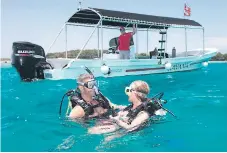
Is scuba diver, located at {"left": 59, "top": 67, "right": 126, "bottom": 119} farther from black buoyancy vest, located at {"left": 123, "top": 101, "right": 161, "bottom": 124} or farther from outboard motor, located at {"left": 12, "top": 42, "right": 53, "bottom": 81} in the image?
outboard motor, located at {"left": 12, "top": 42, "right": 53, "bottom": 81}

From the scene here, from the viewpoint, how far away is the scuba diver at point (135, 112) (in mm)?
4809

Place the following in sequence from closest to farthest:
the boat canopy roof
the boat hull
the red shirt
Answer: the boat hull < the boat canopy roof < the red shirt

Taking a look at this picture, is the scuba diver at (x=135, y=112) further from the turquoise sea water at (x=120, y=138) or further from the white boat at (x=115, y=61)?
the white boat at (x=115, y=61)

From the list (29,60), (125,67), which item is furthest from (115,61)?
(29,60)

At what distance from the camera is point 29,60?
43.1ft

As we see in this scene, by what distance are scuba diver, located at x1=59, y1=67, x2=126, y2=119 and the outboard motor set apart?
25.8 ft

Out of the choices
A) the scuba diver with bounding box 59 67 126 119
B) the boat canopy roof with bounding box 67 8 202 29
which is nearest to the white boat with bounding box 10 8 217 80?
the boat canopy roof with bounding box 67 8 202 29

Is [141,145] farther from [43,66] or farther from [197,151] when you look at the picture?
[43,66]

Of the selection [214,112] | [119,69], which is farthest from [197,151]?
[119,69]

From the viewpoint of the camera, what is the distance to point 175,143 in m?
4.96

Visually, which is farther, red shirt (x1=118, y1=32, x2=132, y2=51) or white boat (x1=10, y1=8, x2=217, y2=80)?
red shirt (x1=118, y1=32, x2=132, y2=51)

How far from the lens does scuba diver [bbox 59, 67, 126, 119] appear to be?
Result: 5.41m

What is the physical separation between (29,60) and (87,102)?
27.1 ft

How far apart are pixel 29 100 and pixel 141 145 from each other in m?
5.76
